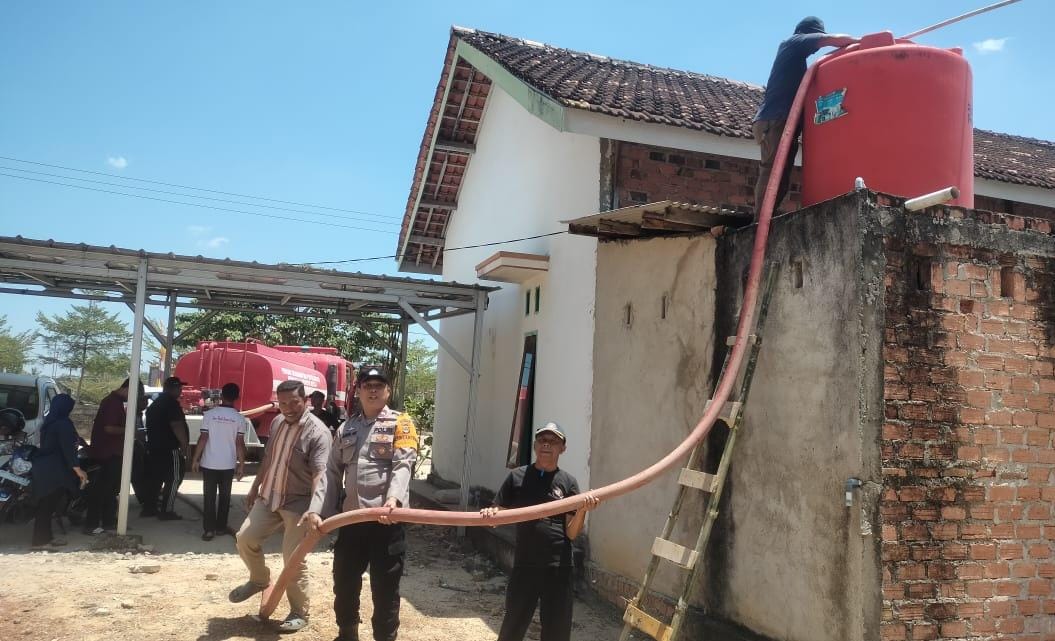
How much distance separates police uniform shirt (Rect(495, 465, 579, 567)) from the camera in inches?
161

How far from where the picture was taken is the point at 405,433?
15.0 ft

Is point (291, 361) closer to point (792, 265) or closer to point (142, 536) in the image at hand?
point (142, 536)

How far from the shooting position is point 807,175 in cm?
498

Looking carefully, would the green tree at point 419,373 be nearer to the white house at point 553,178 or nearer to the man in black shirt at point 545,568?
the white house at point 553,178

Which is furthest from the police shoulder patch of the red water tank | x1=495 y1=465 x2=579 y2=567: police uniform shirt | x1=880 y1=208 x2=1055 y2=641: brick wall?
the red water tank

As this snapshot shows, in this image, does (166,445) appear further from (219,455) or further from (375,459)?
(375,459)

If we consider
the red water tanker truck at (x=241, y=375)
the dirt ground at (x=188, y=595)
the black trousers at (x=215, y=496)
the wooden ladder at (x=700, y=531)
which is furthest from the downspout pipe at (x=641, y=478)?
the red water tanker truck at (x=241, y=375)

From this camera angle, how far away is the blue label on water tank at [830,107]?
15.4 feet

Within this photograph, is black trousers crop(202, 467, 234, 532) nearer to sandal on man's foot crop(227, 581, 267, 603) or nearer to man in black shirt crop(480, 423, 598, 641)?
sandal on man's foot crop(227, 581, 267, 603)

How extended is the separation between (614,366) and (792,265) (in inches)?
90.8

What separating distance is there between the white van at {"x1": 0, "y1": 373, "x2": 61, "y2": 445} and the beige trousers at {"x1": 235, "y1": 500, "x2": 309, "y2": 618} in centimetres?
529

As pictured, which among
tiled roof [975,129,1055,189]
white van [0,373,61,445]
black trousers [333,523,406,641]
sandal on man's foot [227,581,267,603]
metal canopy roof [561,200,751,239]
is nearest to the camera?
black trousers [333,523,406,641]

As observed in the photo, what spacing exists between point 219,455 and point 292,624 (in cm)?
328

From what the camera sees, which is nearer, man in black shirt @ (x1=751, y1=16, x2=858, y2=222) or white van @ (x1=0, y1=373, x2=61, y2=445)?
man in black shirt @ (x1=751, y1=16, x2=858, y2=222)
